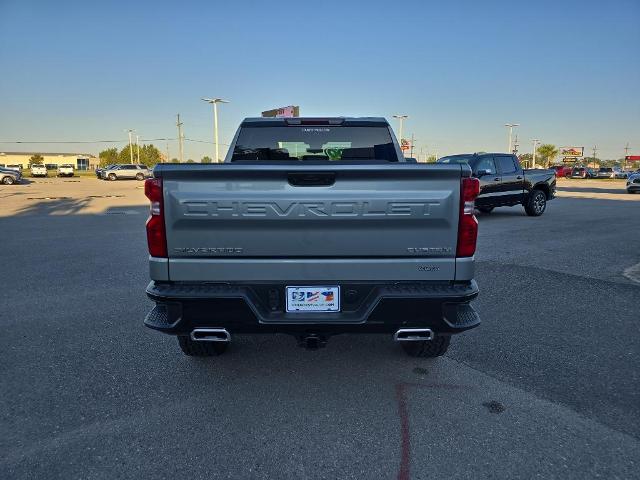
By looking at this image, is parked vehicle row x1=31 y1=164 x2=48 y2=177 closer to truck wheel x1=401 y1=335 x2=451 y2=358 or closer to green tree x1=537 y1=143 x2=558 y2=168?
truck wheel x1=401 y1=335 x2=451 y2=358

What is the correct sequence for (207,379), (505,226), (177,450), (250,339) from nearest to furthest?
1. (177,450)
2. (207,379)
3. (250,339)
4. (505,226)

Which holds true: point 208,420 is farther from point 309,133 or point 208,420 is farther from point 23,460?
point 309,133

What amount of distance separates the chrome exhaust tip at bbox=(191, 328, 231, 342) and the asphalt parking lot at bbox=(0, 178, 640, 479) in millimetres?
548

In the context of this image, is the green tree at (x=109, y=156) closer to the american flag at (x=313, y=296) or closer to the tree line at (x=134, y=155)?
the tree line at (x=134, y=155)

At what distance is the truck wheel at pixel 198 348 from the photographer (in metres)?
3.65

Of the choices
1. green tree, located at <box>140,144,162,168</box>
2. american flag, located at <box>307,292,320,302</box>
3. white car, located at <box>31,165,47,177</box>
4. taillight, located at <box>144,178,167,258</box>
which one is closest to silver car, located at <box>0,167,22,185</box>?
white car, located at <box>31,165,47,177</box>

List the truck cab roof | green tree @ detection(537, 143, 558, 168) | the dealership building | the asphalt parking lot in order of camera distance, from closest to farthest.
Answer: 1. the asphalt parking lot
2. the truck cab roof
3. green tree @ detection(537, 143, 558, 168)
4. the dealership building

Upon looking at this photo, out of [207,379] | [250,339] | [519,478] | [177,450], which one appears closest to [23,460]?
[177,450]

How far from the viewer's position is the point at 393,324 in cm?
283

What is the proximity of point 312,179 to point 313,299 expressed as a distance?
0.78 metres

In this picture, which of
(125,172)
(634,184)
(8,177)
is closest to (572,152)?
(634,184)

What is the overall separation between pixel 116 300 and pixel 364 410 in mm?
3888

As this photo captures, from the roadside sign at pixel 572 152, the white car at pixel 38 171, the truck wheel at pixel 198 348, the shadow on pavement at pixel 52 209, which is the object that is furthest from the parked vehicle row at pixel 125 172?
the roadside sign at pixel 572 152

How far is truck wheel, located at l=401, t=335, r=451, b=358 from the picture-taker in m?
3.62
